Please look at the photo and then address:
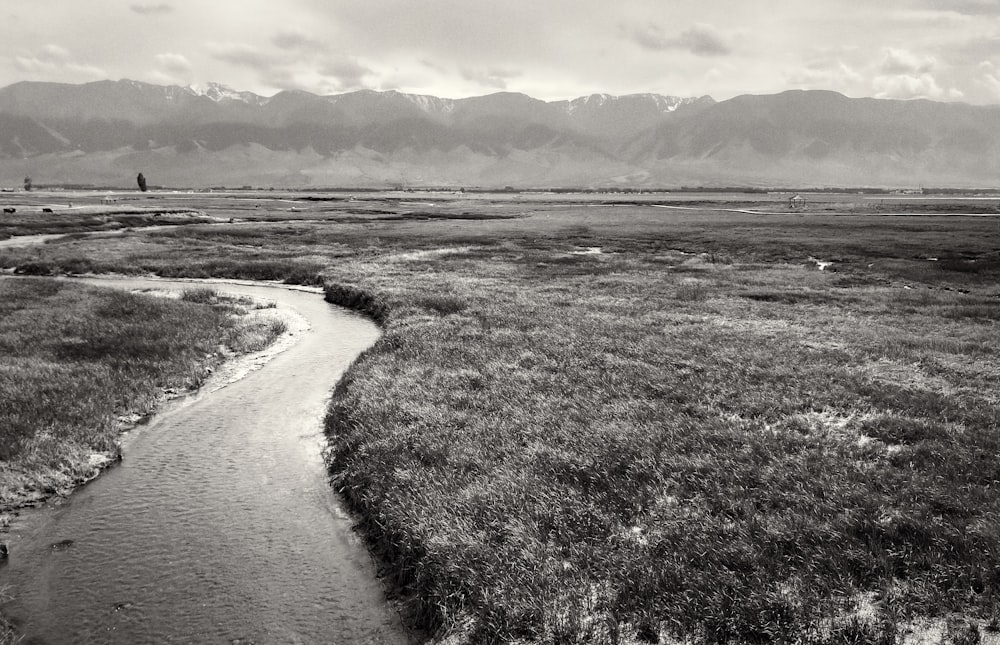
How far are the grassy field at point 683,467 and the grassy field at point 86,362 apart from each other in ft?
19.4

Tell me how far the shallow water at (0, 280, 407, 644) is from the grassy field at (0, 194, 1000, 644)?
0.82m

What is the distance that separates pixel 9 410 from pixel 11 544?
630cm

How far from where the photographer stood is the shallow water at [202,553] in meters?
9.03

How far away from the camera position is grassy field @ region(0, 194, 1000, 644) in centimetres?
831

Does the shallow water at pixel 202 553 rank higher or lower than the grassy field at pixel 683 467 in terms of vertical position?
lower

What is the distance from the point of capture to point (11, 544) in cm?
1109

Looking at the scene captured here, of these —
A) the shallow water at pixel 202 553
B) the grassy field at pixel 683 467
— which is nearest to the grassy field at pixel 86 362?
the shallow water at pixel 202 553

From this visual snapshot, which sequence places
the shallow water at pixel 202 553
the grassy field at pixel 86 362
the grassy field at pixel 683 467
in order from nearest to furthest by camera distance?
the grassy field at pixel 683 467
the shallow water at pixel 202 553
the grassy field at pixel 86 362

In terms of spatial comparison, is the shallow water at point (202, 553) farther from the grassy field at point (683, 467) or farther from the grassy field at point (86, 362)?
the grassy field at point (86, 362)

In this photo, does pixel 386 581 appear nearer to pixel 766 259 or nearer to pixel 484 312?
pixel 484 312

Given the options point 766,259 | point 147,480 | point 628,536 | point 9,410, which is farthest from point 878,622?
point 766,259

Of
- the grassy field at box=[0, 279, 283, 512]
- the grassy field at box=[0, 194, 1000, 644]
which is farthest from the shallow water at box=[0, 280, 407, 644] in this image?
the grassy field at box=[0, 279, 283, 512]

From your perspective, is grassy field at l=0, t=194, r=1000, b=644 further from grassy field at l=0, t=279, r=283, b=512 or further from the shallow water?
grassy field at l=0, t=279, r=283, b=512

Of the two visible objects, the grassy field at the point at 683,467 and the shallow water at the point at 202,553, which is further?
the shallow water at the point at 202,553
